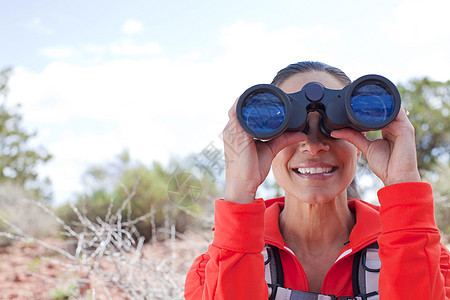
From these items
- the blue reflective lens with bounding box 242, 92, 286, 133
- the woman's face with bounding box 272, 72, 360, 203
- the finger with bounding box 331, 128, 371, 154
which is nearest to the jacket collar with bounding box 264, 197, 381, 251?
the woman's face with bounding box 272, 72, 360, 203

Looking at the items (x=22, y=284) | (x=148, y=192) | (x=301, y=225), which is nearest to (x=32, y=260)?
(x=22, y=284)

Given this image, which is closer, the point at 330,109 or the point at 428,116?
the point at 330,109

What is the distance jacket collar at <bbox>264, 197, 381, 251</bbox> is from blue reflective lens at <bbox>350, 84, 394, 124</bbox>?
31 centimetres

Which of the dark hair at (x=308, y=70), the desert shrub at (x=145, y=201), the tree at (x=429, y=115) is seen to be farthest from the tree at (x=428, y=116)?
the dark hair at (x=308, y=70)

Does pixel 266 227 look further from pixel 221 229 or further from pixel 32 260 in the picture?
pixel 32 260

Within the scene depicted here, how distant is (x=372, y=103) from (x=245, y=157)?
0.38m

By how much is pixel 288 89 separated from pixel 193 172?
486 millimetres

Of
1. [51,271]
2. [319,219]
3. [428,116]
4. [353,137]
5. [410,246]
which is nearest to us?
[410,246]

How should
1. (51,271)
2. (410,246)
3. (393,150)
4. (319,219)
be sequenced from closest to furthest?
(410,246)
(393,150)
(319,219)
(51,271)

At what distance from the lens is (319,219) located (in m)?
1.39

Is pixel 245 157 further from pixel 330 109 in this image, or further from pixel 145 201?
pixel 145 201

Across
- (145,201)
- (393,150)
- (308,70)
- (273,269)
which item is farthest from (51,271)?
(393,150)

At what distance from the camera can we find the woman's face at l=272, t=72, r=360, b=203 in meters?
1.27

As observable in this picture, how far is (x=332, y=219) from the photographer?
1402mm
